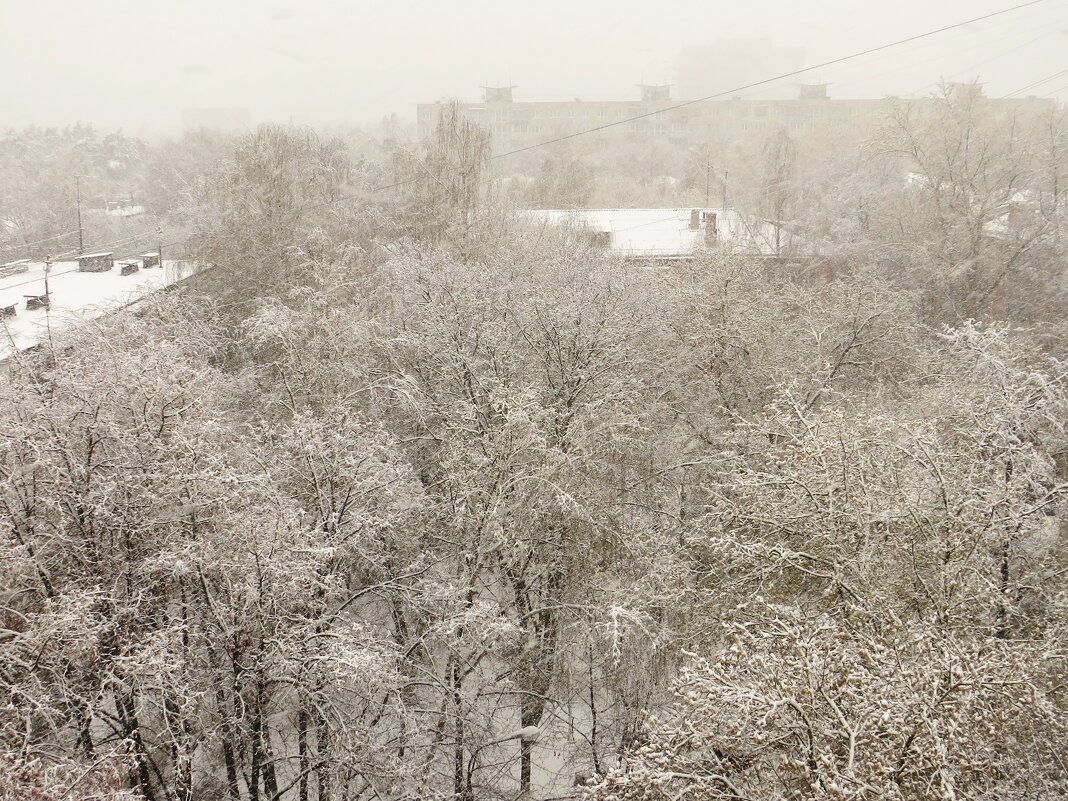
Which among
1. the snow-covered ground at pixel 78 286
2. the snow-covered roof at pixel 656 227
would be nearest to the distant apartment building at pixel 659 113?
the snow-covered roof at pixel 656 227

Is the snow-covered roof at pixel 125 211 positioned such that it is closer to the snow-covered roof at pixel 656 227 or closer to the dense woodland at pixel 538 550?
the snow-covered roof at pixel 656 227

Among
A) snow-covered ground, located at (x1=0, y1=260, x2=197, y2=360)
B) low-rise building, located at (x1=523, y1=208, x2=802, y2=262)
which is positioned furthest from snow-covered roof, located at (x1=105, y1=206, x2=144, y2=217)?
low-rise building, located at (x1=523, y1=208, x2=802, y2=262)

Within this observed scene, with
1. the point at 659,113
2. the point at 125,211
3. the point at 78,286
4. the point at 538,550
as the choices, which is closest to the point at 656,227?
the point at 78,286

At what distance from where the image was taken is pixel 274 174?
77.4 feet

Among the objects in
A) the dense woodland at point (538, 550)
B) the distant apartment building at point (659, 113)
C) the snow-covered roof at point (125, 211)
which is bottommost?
the dense woodland at point (538, 550)

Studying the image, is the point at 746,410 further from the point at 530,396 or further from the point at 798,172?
the point at 798,172

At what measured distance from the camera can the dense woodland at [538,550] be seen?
19.2ft

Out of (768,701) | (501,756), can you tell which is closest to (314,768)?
(501,756)

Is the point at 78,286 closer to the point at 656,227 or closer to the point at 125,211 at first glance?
the point at 656,227

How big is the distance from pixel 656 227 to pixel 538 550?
2657 centimetres

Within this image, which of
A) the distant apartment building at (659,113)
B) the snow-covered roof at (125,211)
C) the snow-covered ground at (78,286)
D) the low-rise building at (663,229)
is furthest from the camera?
the distant apartment building at (659,113)

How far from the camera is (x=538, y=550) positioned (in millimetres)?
12320

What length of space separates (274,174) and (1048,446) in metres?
22.3

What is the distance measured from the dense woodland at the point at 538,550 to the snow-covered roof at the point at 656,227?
11910 millimetres
